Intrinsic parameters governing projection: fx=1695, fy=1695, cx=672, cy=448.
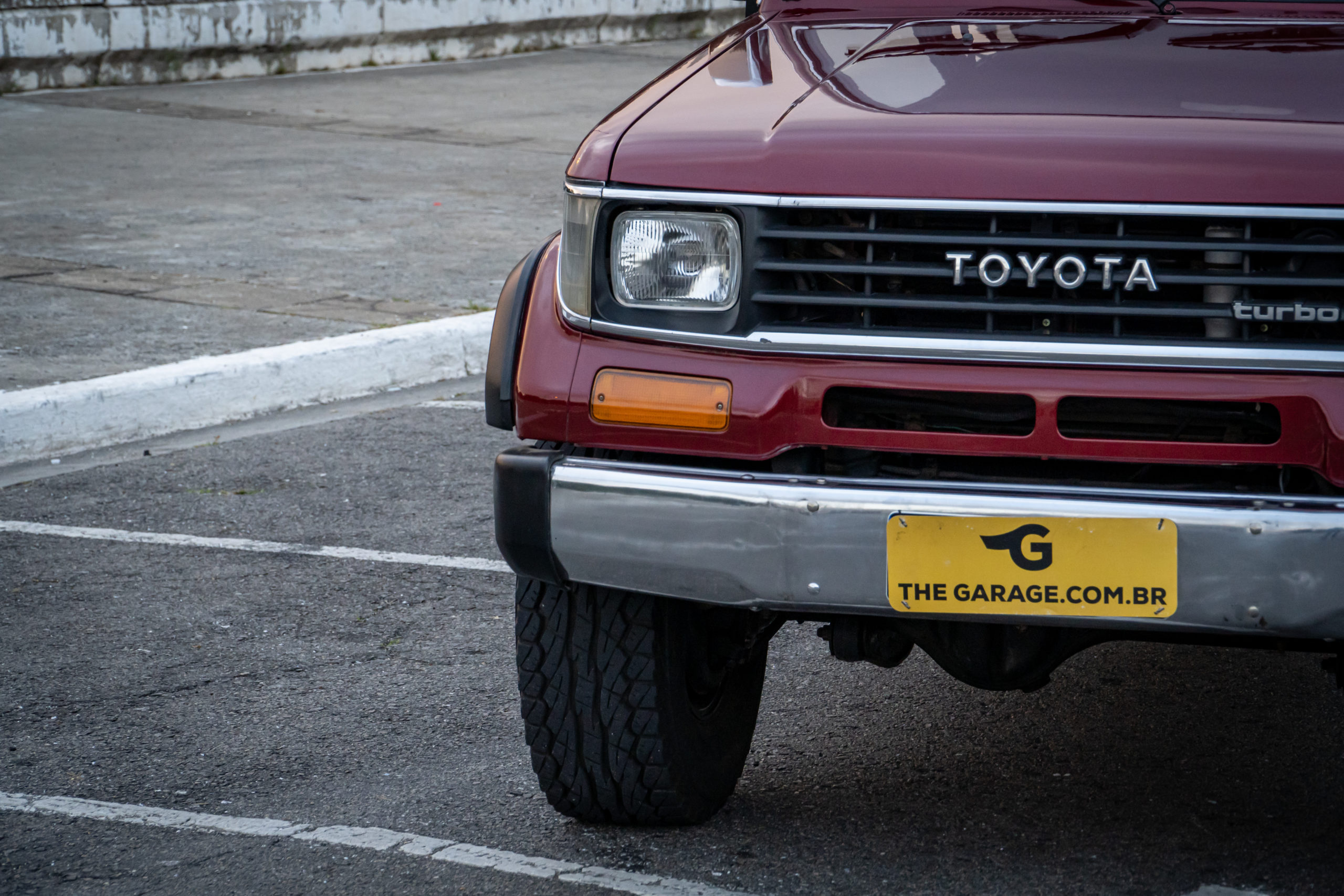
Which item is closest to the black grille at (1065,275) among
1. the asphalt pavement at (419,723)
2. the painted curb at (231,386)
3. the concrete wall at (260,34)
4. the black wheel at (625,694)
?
the black wheel at (625,694)

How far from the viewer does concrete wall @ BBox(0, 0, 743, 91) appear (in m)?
14.7

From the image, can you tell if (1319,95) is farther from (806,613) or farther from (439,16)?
(439,16)

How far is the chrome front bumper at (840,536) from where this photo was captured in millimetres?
2488

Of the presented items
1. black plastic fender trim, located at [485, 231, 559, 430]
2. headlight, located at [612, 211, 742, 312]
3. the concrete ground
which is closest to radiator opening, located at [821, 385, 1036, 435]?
headlight, located at [612, 211, 742, 312]

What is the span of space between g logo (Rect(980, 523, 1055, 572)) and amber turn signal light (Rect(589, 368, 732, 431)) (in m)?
0.47

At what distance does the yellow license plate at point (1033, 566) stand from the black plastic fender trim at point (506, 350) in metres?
0.78

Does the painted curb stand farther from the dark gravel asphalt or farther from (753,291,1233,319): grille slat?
(753,291,1233,319): grille slat

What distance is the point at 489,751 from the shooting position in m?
3.65

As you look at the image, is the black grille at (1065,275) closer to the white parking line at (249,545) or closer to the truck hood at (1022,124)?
the truck hood at (1022,124)

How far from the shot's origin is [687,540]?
2689mm

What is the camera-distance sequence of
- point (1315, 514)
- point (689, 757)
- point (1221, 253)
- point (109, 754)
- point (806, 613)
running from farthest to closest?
point (109, 754) → point (689, 757) → point (806, 613) → point (1221, 253) → point (1315, 514)

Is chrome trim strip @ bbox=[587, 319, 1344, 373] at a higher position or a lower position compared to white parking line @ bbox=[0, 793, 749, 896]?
higher

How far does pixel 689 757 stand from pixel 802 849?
0.27 metres

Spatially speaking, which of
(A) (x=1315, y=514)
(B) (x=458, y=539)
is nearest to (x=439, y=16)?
(B) (x=458, y=539)
